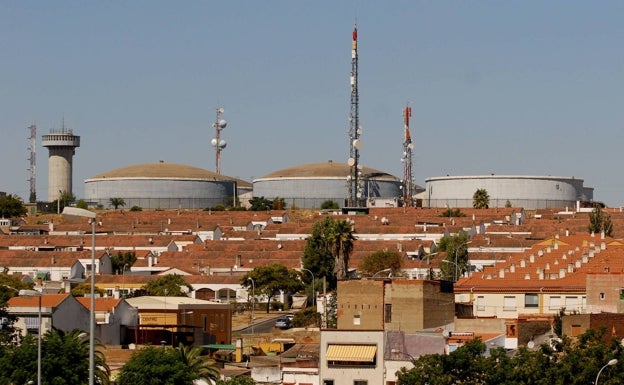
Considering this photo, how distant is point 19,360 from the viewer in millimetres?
71438

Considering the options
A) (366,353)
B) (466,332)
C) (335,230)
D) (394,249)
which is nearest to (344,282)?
(466,332)

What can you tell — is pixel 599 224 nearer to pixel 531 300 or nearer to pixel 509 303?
pixel 509 303

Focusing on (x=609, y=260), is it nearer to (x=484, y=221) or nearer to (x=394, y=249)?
(x=394, y=249)

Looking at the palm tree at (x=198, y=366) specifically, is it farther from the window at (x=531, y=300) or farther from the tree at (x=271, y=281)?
the tree at (x=271, y=281)

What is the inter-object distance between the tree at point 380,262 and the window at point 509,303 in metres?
46.4

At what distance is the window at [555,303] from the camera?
Answer: 90.4 meters

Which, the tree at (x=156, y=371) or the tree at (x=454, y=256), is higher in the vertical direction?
the tree at (x=454, y=256)

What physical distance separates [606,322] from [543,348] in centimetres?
701

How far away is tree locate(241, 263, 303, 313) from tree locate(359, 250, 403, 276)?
598 centimetres

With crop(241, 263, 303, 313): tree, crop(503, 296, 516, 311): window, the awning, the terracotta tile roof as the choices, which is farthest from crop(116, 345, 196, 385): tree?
crop(241, 263, 303, 313): tree

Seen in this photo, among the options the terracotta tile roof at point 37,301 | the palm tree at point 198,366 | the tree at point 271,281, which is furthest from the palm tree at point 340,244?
the palm tree at point 198,366

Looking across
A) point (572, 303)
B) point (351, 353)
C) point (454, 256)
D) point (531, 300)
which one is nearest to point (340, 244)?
point (454, 256)

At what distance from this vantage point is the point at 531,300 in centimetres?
9206

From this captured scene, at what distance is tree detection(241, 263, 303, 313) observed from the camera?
450ft
